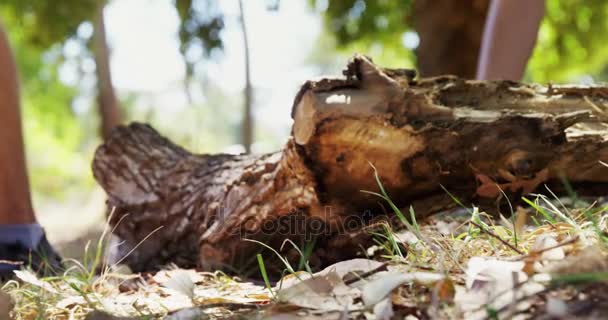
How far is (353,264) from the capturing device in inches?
33.2

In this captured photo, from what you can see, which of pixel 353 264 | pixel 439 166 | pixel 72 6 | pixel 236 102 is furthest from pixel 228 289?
pixel 236 102

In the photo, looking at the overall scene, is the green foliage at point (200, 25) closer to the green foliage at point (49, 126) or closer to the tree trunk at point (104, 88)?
the tree trunk at point (104, 88)

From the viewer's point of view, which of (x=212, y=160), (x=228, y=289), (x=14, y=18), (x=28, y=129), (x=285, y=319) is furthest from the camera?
(x=28, y=129)

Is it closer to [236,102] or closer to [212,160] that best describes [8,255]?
[212,160]

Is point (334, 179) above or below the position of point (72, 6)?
below

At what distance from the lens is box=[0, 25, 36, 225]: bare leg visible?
1672 millimetres

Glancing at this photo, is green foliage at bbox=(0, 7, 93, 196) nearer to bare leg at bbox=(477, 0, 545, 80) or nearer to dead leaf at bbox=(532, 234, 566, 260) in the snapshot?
bare leg at bbox=(477, 0, 545, 80)

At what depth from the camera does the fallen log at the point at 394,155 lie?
1.12m

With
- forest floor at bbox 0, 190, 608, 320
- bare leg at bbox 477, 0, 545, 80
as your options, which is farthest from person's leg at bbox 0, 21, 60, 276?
bare leg at bbox 477, 0, 545, 80

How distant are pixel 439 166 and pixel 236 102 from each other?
740 inches

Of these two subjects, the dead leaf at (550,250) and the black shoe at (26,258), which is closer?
the dead leaf at (550,250)

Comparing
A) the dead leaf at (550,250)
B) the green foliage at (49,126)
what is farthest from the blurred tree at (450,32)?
the green foliage at (49,126)

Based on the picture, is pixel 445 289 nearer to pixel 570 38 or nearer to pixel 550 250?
pixel 550 250

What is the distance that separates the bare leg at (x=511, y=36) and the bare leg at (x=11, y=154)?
1.56 m
